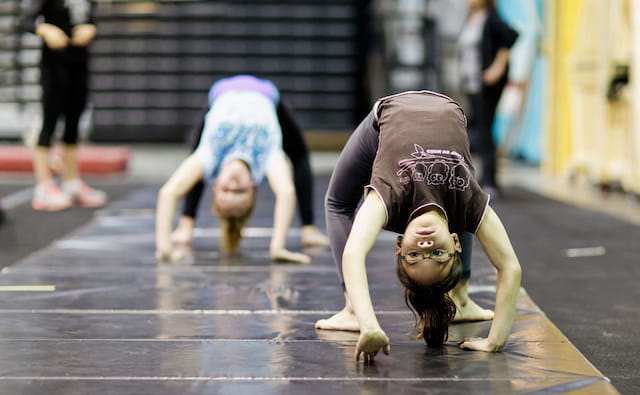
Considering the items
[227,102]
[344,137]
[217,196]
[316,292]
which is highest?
[227,102]

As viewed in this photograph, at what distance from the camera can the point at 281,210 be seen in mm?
3812

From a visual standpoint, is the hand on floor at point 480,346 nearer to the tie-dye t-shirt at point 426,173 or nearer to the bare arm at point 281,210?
the tie-dye t-shirt at point 426,173

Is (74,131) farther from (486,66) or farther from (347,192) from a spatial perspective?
(347,192)

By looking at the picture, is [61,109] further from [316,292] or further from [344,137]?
[344,137]

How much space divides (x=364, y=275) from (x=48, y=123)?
146 inches

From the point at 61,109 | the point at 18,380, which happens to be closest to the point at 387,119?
the point at 18,380

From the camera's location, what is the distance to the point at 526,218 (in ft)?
17.2

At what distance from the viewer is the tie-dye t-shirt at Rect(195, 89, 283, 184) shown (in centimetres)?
379

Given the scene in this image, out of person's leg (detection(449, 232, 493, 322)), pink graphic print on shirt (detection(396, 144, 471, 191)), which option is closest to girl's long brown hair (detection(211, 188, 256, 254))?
person's leg (detection(449, 232, 493, 322))

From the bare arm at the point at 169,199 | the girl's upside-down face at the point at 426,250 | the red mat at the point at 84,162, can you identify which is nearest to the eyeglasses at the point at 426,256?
the girl's upside-down face at the point at 426,250

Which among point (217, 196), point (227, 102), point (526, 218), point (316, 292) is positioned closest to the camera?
point (316, 292)

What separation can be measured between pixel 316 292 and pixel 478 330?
0.70 m

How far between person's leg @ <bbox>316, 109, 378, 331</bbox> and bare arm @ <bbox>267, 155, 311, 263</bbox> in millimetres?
1032

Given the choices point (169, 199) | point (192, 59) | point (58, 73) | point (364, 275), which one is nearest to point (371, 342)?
point (364, 275)
